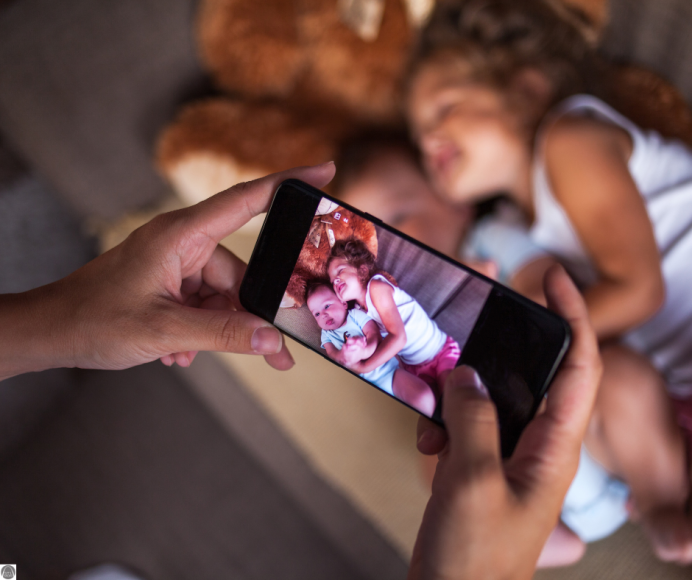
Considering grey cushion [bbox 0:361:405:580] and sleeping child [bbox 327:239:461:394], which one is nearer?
sleeping child [bbox 327:239:461:394]

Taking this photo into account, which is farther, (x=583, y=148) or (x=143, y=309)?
(x=583, y=148)

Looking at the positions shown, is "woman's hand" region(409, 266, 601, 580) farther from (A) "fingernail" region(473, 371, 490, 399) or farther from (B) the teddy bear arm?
(B) the teddy bear arm

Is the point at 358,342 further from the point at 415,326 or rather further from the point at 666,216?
the point at 666,216

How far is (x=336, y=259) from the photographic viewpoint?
0.49 metres

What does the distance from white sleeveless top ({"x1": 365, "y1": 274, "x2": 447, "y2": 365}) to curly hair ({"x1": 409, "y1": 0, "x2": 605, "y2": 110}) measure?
65 centimetres

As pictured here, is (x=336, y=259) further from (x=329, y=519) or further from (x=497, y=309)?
(x=329, y=519)

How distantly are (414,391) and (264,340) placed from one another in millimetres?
181

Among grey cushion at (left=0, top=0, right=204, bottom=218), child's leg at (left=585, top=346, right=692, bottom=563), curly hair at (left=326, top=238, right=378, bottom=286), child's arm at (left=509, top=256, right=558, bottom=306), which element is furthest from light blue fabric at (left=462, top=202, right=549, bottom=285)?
grey cushion at (left=0, top=0, right=204, bottom=218)

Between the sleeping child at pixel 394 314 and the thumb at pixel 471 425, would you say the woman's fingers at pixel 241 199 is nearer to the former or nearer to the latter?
the sleeping child at pixel 394 314

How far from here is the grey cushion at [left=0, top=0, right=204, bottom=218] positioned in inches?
32.2

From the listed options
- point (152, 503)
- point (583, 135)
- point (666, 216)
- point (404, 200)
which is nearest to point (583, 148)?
point (583, 135)

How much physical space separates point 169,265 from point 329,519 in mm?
635

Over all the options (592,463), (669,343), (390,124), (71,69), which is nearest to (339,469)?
(592,463)

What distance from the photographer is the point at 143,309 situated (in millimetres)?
499
